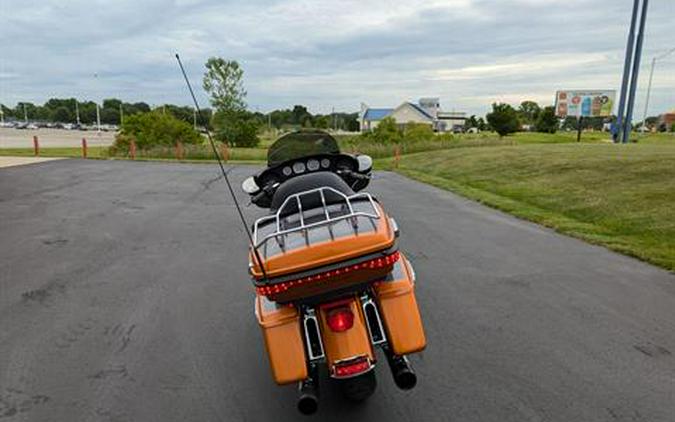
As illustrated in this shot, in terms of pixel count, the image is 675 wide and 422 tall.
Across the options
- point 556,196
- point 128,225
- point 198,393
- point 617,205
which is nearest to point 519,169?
point 556,196

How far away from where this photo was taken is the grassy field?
718 cm

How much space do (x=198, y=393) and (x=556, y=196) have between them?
9.69m

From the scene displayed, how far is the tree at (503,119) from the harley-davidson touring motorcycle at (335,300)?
153 feet

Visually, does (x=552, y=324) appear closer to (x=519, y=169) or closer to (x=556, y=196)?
(x=556, y=196)

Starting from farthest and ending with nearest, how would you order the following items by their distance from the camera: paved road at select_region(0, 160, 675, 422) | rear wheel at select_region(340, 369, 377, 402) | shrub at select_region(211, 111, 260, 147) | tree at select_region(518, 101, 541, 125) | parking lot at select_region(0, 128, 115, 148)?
1. tree at select_region(518, 101, 541, 125)
2. shrub at select_region(211, 111, 260, 147)
3. parking lot at select_region(0, 128, 115, 148)
4. paved road at select_region(0, 160, 675, 422)
5. rear wheel at select_region(340, 369, 377, 402)

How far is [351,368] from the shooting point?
245 centimetres

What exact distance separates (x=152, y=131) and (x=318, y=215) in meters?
30.3

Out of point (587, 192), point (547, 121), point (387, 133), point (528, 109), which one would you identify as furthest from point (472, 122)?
point (587, 192)

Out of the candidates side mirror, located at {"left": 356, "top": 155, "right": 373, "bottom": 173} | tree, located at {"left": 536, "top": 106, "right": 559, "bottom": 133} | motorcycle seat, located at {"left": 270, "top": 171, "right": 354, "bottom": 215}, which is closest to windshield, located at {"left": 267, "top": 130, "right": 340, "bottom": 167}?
side mirror, located at {"left": 356, "top": 155, "right": 373, "bottom": 173}

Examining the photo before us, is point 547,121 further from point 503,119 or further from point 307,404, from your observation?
point 307,404

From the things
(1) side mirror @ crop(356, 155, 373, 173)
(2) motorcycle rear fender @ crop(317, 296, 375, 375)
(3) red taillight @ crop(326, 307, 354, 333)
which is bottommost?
(2) motorcycle rear fender @ crop(317, 296, 375, 375)

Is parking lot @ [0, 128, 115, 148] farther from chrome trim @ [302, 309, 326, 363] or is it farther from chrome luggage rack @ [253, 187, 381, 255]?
chrome trim @ [302, 309, 326, 363]

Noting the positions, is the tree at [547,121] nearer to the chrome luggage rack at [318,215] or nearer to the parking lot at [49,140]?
→ the parking lot at [49,140]

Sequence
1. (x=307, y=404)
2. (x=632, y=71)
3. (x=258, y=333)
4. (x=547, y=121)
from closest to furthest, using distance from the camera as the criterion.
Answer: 1. (x=307, y=404)
2. (x=258, y=333)
3. (x=632, y=71)
4. (x=547, y=121)
